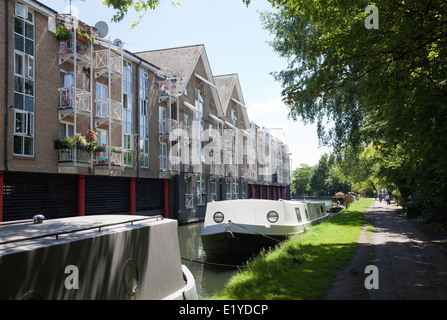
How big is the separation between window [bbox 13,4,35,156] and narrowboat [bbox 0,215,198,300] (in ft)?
41.2

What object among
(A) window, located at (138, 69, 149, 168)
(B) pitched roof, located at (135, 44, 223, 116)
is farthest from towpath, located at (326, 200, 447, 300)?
(B) pitched roof, located at (135, 44, 223, 116)

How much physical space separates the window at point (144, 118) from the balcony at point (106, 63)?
3.53 m

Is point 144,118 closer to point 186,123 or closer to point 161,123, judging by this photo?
point 161,123

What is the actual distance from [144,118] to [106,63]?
5.55 metres

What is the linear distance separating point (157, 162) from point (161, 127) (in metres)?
2.76

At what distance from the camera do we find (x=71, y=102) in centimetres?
1856

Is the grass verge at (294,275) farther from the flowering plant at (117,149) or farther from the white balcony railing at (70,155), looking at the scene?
the flowering plant at (117,149)

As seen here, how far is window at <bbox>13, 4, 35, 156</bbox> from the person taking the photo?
16219mm

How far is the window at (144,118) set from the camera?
25609mm
